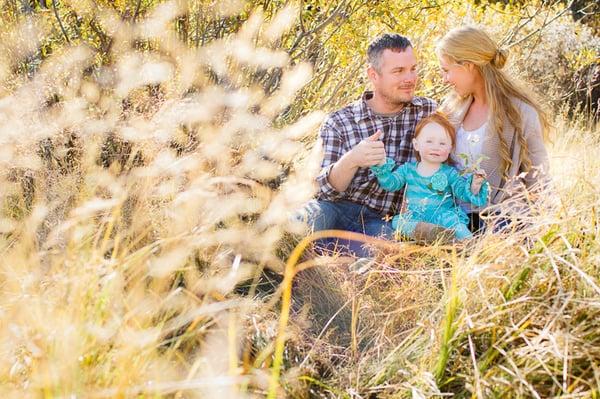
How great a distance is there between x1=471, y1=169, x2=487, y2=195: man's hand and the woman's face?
629 mm

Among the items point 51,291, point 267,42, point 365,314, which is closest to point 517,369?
point 365,314

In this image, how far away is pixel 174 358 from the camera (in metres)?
2.65

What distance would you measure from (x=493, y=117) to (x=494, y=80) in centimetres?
23

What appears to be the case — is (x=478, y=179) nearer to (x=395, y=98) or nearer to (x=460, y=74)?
(x=460, y=74)

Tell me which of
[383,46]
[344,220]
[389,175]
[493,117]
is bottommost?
[344,220]

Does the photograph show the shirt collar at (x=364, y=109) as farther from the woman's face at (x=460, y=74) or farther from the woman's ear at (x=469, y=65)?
the woman's ear at (x=469, y=65)

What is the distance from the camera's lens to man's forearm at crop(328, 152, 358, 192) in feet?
14.3

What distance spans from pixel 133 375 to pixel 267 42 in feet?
10.8

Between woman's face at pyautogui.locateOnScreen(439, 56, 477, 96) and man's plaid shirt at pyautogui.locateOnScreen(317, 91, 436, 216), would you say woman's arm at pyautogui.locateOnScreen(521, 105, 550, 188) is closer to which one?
woman's face at pyautogui.locateOnScreen(439, 56, 477, 96)

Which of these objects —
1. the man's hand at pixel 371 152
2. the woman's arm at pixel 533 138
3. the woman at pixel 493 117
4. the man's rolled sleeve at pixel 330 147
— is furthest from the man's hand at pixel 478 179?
the man's rolled sleeve at pixel 330 147

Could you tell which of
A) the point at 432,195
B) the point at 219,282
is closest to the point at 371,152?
the point at 432,195

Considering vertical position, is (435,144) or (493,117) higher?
(493,117)

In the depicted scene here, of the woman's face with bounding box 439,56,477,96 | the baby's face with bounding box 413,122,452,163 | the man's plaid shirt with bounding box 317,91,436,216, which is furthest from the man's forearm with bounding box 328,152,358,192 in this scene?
the woman's face with bounding box 439,56,477,96

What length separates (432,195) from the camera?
4.25 m
